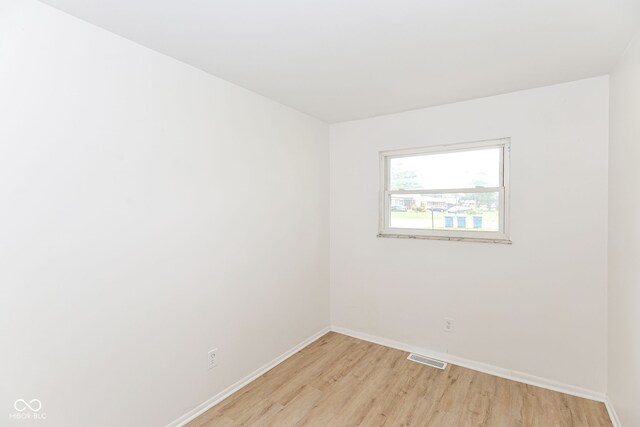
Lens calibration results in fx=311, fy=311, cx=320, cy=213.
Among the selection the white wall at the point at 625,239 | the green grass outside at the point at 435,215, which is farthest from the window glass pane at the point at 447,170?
the white wall at the point at 625,239

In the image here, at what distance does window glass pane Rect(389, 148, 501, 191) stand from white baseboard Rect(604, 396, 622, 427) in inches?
71.2

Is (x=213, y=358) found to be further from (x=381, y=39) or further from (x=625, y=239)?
(x=625, y=239)

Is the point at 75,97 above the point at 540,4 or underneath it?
underneath

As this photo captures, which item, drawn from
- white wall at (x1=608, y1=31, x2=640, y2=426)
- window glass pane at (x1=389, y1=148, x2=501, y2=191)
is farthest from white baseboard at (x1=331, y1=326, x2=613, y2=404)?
window glass pane at (x1=389, y1=148, x2=501, y2=191)

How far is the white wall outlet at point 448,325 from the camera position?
117 inches

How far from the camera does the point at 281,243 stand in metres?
3.02

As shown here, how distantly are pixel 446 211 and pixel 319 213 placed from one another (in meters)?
1.34

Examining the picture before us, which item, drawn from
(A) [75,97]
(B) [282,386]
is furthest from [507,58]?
(B) [282,386]

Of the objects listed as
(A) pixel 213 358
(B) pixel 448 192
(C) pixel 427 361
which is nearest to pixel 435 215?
(B) pixel 448 192

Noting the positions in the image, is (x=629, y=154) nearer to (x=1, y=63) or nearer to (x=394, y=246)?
(x=394, y=246)

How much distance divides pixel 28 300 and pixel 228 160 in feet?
4.76

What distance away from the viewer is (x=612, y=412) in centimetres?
219

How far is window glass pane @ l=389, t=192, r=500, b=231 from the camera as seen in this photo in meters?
2.86

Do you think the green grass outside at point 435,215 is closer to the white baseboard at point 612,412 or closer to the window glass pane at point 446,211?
the window glass pane at point 446,211
